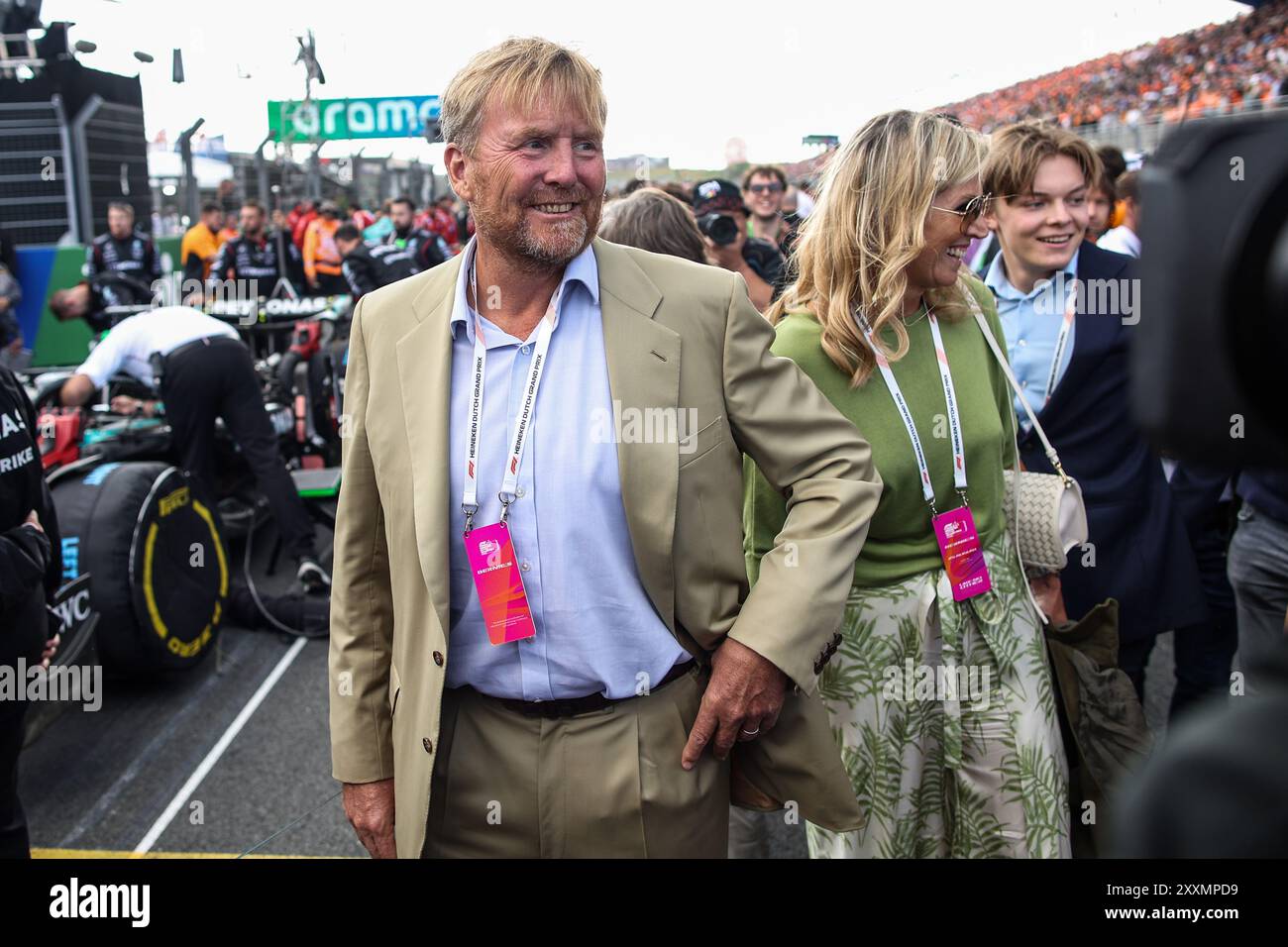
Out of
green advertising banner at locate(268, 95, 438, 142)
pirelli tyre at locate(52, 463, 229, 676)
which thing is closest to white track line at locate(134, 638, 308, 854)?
pirelli tyre at locate(52, 463, 229, 676)

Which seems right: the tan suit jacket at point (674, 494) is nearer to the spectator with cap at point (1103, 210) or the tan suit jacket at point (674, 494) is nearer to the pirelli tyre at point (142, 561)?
the pirelli tyre at point (142, 561)

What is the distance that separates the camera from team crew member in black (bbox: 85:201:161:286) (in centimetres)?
1247

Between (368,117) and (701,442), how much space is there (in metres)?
19.8

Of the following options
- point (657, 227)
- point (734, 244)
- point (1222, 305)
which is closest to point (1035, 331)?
point (657, 227)

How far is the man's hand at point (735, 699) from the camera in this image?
68.1 inches

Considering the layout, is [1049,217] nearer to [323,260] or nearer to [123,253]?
[123,253]

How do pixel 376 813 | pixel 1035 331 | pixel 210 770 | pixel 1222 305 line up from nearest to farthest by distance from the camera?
pixel 1222 305 < pixel 376 813 < pixel 1035 331 < pixel 210 770

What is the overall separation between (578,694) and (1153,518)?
5.93ft

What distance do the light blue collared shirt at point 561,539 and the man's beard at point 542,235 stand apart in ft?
0.17

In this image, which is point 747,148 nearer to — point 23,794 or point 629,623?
point 23,794

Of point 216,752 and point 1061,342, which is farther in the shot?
point 216,752

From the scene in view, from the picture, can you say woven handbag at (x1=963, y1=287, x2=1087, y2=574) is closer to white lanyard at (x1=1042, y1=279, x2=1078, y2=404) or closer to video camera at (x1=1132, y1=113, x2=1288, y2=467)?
white lanyard at (x1=1042, y1=279, x2=1078, y2=404)

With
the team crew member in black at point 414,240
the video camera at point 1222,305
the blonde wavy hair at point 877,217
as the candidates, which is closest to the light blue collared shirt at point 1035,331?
the blonde wavy hair at point 877,217

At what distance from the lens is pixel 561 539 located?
1765 mm
